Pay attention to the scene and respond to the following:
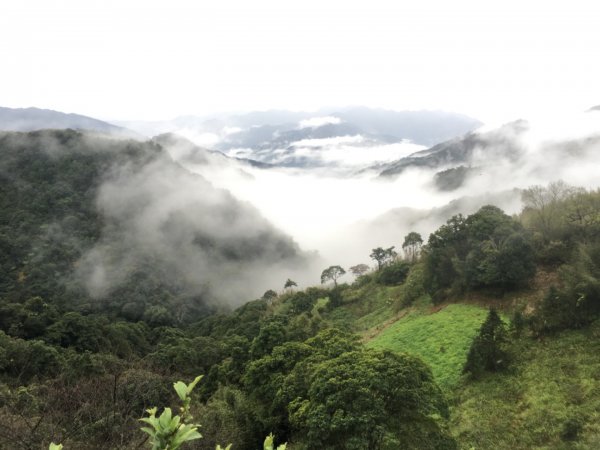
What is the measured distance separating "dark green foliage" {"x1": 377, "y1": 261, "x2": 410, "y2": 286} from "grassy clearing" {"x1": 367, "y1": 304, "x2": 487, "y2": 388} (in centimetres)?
2306

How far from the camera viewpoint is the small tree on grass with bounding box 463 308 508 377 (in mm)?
22734

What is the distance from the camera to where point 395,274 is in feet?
202

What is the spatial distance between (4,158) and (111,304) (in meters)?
54.7

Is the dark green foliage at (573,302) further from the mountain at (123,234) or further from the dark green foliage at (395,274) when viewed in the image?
the mountain at (123,234)

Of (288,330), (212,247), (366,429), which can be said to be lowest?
(212,247)

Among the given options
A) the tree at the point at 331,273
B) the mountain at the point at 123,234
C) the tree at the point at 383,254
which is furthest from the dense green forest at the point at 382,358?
the mountain at the point at 123,234

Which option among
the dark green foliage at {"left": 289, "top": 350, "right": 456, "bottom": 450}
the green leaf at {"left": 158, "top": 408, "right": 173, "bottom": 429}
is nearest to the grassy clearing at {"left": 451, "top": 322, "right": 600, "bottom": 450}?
the dark green foliage at {"left": 289, "top": 350, "right": 456, "bottom": 450}

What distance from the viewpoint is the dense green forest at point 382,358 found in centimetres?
1454

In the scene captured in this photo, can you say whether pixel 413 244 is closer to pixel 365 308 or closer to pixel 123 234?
pixel 365 308

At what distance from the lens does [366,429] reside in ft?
44.8

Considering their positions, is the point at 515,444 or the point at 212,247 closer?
the point at 515,444

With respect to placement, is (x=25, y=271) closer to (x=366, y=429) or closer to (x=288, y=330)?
(x=288, y=330)

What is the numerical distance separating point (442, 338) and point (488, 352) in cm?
663

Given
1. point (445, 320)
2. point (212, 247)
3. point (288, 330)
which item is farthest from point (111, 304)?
point (445, 320)
